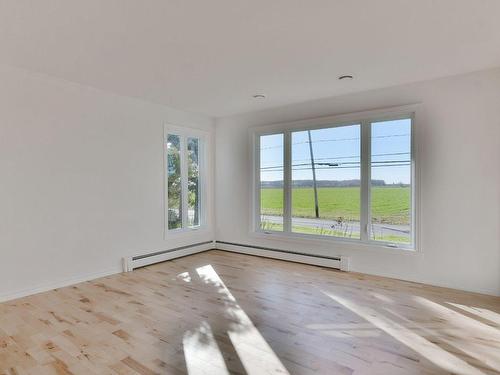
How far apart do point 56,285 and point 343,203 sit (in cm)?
404

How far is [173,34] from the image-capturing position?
2.61 metres

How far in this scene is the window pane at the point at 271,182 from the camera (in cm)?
525

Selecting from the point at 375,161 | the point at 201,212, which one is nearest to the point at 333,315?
the point at 375,161

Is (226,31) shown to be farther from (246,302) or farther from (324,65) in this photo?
(246,302)

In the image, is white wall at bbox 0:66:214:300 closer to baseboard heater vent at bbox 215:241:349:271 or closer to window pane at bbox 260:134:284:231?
baseboard heater vent at bbox 215:241:349:271

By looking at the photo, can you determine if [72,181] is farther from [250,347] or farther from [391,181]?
[391,181]

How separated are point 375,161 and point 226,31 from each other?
2806mm

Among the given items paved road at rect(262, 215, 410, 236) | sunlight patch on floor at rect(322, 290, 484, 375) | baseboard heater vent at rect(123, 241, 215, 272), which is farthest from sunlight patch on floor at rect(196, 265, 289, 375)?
paved road at rect(262, 215, 410, 236)

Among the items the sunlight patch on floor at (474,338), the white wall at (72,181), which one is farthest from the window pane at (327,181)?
the white wall at (72,181)

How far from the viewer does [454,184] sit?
Answer: 3.63 m

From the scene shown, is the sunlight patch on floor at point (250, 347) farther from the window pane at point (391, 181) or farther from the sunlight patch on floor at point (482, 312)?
the window pane at point (391, 181)

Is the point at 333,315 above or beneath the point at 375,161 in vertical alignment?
beneath

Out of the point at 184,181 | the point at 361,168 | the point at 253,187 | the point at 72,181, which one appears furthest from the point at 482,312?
the point at 72,181

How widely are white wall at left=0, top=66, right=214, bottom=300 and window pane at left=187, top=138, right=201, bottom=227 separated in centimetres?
71
